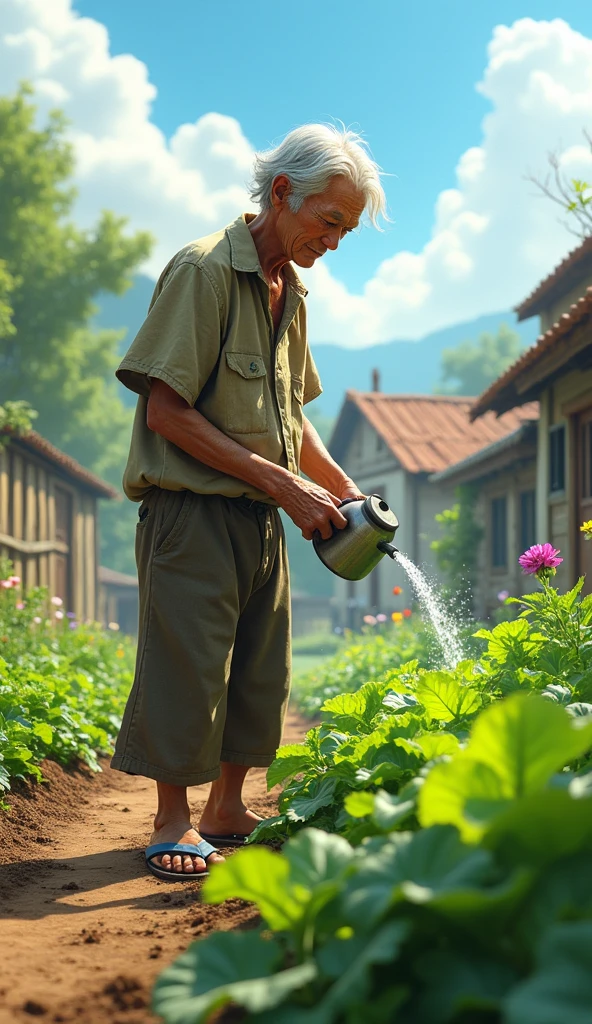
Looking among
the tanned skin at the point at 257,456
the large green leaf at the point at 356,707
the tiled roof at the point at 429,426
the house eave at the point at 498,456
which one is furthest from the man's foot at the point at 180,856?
the tiled roof at the point at 429,426

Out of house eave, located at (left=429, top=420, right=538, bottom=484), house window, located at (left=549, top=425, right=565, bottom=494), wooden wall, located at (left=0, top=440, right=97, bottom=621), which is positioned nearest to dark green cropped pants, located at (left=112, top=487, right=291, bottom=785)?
house window, located at (left=549, top=425, right=565, bottom=494)

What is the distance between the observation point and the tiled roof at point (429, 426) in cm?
1961

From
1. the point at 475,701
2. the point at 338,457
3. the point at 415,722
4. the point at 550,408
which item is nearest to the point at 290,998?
the point at 415,722

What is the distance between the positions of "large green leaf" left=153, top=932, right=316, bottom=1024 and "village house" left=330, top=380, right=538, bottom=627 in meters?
15.6

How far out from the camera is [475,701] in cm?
239

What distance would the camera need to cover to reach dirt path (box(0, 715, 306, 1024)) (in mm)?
1626

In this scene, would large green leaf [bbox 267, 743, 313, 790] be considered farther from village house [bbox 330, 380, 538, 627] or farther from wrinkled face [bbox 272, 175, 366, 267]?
village house [bbox 330, 380, 538, 627]

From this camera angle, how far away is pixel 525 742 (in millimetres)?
1253

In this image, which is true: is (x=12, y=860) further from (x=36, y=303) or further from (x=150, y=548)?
(x=36, y=303)

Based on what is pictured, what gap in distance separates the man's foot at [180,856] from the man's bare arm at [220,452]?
94 cm

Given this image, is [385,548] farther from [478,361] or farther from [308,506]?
[478,361]


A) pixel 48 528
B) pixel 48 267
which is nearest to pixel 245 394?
pixel 48 528

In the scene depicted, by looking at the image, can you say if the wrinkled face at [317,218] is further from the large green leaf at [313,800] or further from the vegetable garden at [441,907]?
the vegetable garden at [441,907]

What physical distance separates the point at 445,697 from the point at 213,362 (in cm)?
122
